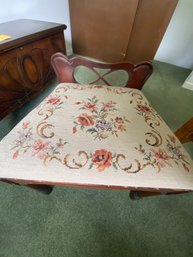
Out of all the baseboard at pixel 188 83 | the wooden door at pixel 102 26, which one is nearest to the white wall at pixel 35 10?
the wooden door at pixel 102 26

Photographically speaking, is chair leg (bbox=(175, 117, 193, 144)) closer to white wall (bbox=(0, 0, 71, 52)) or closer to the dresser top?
the dresser top

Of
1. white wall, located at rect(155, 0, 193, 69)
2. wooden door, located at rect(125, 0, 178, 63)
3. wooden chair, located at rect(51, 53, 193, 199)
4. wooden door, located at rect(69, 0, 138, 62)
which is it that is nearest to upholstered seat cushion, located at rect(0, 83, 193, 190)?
wooden chair, located at rect(51, 53, 193, 199)

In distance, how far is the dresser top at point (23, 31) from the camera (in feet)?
2.38

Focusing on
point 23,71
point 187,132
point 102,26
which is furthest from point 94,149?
point 102,26

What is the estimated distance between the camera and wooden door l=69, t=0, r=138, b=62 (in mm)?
1356

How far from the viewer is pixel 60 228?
27.1 inches

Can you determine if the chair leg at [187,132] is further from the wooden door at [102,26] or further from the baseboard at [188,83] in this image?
the wooden door at [102,26]

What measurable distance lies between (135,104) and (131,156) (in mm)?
265

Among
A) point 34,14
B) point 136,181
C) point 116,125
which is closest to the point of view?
point 136,181

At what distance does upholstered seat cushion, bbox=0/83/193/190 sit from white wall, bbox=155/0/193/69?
1.80 m

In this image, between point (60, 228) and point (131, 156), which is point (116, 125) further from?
point (60, 228)

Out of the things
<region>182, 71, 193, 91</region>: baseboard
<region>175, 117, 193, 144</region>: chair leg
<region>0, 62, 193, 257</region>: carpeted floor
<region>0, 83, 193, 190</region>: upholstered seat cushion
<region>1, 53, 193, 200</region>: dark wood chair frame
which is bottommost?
<region>0, 62, 193, 257</region>: carpeted floor

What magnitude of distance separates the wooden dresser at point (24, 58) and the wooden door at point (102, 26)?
2.09 feet

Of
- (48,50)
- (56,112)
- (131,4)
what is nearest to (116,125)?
(56,112)
